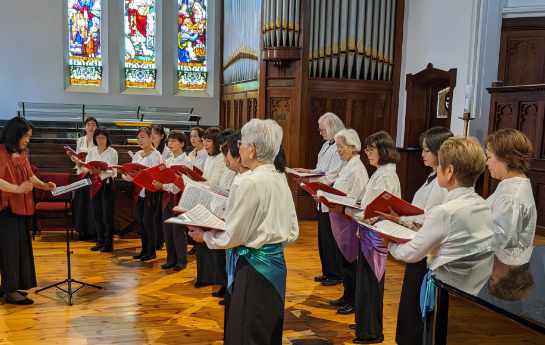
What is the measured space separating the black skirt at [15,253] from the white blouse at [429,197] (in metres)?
3.00

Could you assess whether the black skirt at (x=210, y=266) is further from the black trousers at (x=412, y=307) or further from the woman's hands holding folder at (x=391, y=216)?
the woman's hands holding folder at (x=391, y=216)

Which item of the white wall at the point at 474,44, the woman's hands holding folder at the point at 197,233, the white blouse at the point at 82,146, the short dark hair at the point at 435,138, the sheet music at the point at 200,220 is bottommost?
the woman's hands holding folder at the point at 197,233

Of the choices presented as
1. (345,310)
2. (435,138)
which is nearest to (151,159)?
(345,310)

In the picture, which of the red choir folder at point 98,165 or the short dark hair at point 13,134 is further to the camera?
the red choir folder at point 98,165

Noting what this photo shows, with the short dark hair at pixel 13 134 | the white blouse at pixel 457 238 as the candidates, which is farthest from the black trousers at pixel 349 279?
the short dark hair at pixel 13 134

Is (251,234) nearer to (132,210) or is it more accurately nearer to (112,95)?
(132,210)

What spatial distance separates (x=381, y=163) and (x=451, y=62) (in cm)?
358

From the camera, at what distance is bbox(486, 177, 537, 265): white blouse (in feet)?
8.07

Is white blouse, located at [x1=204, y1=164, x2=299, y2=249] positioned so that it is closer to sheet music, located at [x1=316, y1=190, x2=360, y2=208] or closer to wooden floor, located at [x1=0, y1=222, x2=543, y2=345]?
sheet music, located at [x1=316, y1=190, x2=360, y2=208]

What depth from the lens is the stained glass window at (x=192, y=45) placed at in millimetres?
10562

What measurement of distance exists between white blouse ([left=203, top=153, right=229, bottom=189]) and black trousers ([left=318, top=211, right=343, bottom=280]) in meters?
1.02

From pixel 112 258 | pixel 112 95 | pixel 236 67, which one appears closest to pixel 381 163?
pixel 112 258

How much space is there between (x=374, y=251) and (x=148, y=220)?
2.98m

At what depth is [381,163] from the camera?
11.5 feet
